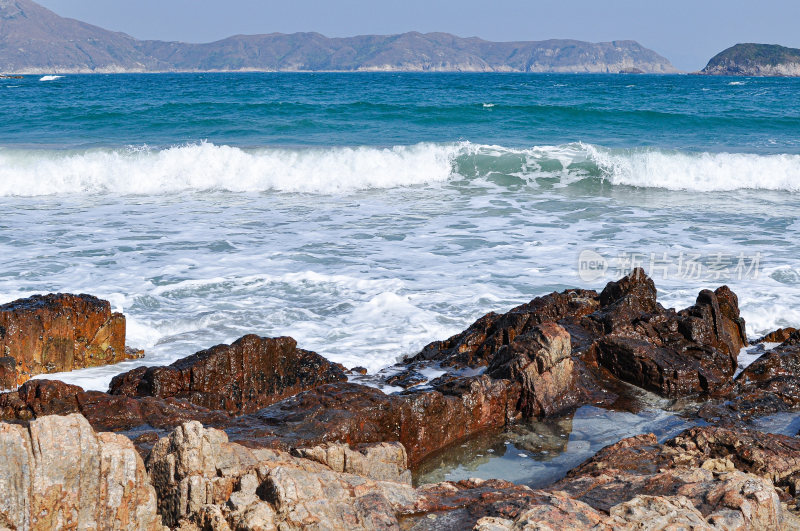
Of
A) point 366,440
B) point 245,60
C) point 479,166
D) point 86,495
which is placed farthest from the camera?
point 245,60

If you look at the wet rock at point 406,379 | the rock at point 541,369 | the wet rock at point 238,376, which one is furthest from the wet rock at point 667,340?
the wet rock at point 238,376

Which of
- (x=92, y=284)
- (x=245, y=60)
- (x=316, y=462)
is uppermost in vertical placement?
(x=245, y=60)

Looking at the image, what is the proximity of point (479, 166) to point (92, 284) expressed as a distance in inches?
487

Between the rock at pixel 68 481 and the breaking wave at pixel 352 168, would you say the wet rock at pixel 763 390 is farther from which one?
the breaking wave at pixel 352 168

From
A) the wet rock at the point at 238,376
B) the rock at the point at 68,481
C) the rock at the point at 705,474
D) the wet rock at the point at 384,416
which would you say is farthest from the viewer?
the wet rock at the point at 238,376

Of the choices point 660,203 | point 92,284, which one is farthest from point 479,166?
point 92,284

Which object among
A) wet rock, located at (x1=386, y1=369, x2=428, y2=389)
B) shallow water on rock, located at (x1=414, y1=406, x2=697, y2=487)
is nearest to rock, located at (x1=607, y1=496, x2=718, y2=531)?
shallow water on rock, located at (x1=414, y1=406, x2=697, y2=487)

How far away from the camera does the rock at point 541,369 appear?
5.04m

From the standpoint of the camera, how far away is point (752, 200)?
51.9 feet

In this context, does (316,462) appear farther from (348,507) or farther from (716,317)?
(716,317)

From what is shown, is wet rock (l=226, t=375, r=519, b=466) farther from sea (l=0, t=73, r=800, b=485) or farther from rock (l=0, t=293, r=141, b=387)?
rock (l=0, t=293, r=141, b=387)

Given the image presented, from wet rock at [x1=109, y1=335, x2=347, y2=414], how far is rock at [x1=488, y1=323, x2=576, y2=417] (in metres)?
1.31

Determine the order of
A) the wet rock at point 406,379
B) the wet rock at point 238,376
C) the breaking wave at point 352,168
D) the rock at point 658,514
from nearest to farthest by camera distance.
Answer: the rock at point 658,514 < the wet rock at point 238,376 < the wet rock at point 406,379 < the breaking wave at point 352,168

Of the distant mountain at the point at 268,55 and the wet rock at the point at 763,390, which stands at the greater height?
the distant mountain at the point at 268,55
